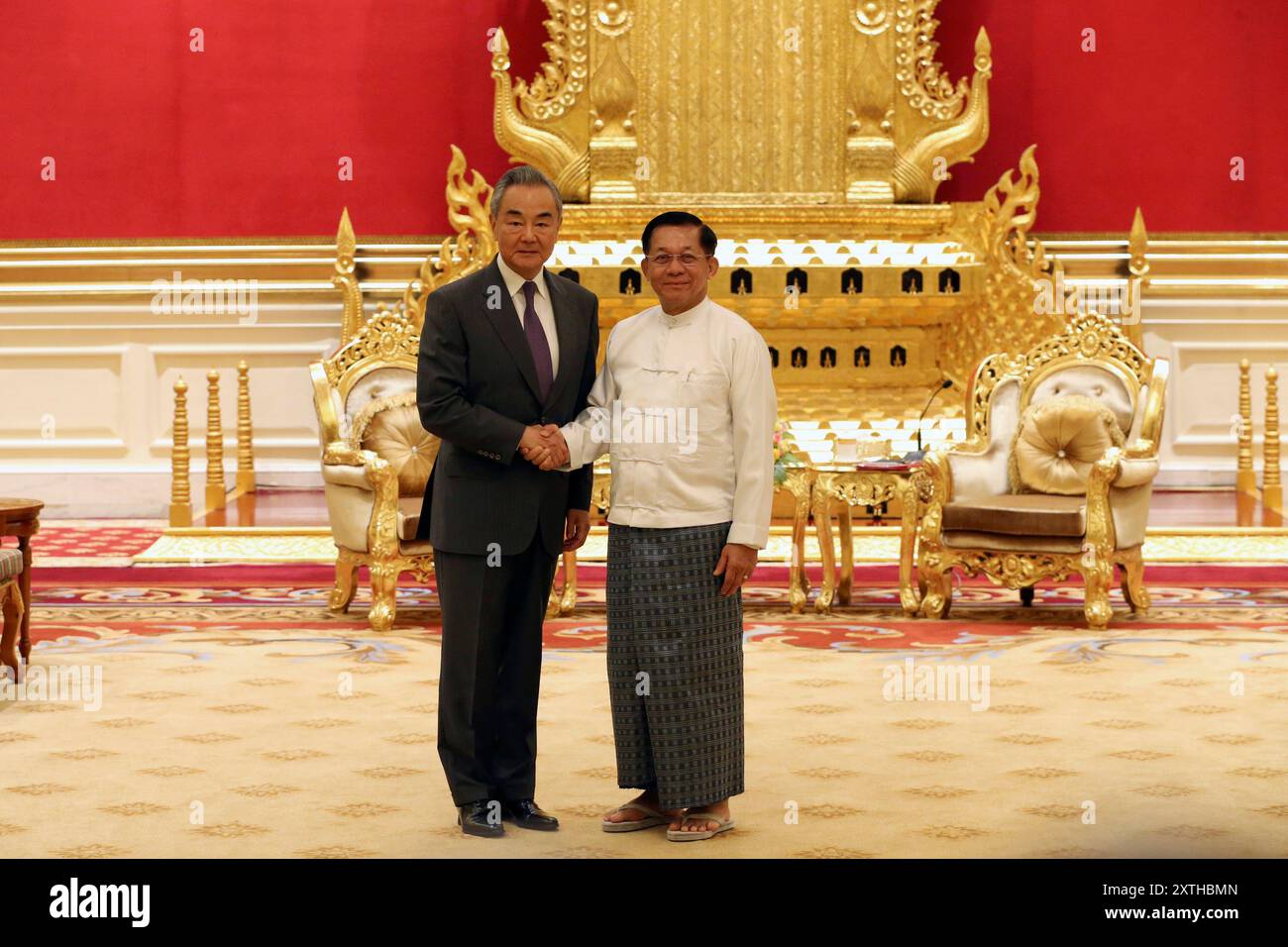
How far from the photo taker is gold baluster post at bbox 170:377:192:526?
8.35 m

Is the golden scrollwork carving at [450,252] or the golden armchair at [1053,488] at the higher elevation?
the golden scrollwork carving at [450,252]

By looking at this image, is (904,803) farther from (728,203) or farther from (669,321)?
(728,203)

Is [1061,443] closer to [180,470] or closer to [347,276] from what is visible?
[180,470]

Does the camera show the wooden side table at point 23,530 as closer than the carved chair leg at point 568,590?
Yes

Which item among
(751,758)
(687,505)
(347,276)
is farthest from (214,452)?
(687,505)

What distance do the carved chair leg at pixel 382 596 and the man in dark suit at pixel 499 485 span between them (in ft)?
8.51

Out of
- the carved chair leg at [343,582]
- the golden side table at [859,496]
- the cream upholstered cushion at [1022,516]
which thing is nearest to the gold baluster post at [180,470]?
the carved chair leg at [343,582]

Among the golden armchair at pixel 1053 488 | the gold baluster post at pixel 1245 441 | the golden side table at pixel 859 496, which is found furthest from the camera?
the gold baluster post at pixel 1245 441

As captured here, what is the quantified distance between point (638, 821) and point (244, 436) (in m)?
6.63

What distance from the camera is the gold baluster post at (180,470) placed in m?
8.35

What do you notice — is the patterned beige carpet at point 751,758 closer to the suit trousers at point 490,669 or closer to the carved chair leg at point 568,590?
the suit trousers at point 490,669

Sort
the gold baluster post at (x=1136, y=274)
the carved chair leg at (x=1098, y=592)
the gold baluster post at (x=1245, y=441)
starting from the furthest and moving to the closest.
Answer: the gold baluster post at (x=1136, y=274) → the gold baluster post at (x=1245, y=441) → the carved chair leg at (x=1098, y=592)

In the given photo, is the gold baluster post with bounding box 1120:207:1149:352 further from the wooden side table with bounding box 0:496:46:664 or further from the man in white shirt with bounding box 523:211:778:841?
the man in white shirt with bounding box 523:211:778:841

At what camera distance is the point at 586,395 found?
144 inches
